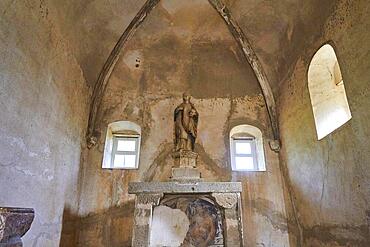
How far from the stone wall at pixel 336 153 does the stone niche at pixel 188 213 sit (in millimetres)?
1400

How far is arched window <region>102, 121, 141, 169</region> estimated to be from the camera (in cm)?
629

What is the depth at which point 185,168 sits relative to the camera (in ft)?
16.6

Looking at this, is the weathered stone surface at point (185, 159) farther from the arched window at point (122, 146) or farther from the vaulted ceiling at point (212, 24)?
the vaulted ceiling at point (212, 24)

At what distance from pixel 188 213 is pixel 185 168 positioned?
0.84 meters

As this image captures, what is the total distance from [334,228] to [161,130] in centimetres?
410

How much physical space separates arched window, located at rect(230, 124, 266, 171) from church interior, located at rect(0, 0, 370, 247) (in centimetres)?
4

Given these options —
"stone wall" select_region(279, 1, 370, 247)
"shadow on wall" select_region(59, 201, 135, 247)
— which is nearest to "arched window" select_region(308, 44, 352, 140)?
"stone wall" select_region(279, 1, 370, 247)

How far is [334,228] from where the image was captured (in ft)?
13.0

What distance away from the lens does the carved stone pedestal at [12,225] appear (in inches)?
39.2

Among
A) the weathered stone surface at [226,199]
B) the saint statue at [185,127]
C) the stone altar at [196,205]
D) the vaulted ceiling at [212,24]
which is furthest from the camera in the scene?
the saint statue at [185,127]

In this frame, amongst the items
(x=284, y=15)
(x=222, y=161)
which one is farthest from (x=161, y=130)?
(x=284, y=15)

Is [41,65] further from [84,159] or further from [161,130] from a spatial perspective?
[161,130]

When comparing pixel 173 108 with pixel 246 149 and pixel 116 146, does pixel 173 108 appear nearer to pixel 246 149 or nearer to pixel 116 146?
pixel 116 146

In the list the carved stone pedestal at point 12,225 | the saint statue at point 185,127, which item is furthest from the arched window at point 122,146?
the carved stone pedestal at point 12,225
